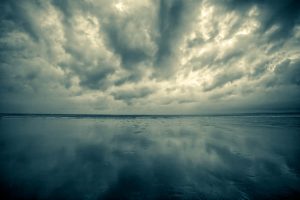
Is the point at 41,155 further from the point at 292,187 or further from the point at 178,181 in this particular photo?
the point at 292,187

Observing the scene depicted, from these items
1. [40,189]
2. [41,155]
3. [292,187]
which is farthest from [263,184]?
[41,155]

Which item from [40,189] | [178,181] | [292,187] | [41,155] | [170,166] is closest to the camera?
[40,189]

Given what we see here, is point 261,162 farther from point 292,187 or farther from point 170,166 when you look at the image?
point 170,166

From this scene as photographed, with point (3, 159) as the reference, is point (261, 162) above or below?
below

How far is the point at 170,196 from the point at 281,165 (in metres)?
8.51

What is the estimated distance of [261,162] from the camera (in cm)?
885

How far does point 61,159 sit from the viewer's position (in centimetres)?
895

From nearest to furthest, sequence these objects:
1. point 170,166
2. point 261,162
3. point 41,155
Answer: point 170,166
point 261,162
point 41,155

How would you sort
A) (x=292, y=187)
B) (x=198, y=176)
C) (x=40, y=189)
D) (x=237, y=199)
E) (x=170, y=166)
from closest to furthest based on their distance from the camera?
(x=237, y=199)
(x=40, y=189)
(x=292, y=187)
(x=198, y=176)
(x=170, y=166)

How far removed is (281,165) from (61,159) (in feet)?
49.4

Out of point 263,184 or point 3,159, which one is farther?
point 3,159

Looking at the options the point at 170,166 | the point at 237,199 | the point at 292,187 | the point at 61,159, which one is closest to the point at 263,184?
the point at 292,187

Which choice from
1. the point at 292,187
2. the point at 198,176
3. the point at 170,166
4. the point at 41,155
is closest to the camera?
the point at 292,187

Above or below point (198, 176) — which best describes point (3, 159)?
above
